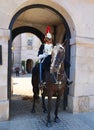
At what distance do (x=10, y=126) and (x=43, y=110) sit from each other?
166 cm

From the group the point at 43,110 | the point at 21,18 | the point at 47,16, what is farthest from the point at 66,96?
the point at 21,18

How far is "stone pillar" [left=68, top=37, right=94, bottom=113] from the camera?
5910 mm

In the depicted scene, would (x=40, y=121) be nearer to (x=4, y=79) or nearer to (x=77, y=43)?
(x=4, y=79)

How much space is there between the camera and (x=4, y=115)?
5.07m

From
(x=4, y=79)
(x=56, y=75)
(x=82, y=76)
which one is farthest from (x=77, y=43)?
(x=4, y=79)

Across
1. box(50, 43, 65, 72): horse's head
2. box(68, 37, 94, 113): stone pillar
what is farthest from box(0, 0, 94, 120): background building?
box(50, 43, 65, 72): horse's head

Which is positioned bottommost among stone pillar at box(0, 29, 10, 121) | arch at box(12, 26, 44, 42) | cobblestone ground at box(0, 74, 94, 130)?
cobblestone ground at box(0, 74, 94, 130)

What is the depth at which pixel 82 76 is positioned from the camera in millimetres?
6043

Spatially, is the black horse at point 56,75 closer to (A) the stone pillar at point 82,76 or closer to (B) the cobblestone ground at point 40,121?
(B) the cobblestone ground at point 40,121

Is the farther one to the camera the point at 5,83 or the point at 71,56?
the point at 71,56

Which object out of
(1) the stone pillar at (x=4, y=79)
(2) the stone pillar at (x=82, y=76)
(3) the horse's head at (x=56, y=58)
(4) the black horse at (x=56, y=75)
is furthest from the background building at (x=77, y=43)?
(3) the horse's head at (x=56, y=58)

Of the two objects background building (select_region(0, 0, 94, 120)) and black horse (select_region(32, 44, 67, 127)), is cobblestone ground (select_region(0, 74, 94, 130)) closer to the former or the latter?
black horse (select_region(32, 44, 67, 127))

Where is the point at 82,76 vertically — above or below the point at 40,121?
above

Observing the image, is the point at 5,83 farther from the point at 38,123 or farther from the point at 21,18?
the point at 21,18
